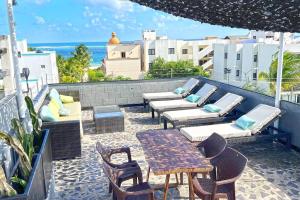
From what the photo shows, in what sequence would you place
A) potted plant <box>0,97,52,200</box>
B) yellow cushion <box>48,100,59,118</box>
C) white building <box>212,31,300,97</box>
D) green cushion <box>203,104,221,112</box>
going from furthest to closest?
white building <box>212,31,300,97</box> → green cushion <box>203,104,221,112</box> → yellow cushion <box>48,100,59,118</box> → potted plant <box>0,97,52,200</box>

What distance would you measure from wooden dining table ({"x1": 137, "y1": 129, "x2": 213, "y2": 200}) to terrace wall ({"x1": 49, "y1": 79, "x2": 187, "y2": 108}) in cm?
562

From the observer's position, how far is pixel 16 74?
425cm

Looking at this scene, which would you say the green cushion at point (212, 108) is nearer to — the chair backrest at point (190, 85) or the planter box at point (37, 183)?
the chair backrest at point (190, 85)

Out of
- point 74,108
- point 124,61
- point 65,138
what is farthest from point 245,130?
point 124,61

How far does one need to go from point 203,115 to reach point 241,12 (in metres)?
6.37

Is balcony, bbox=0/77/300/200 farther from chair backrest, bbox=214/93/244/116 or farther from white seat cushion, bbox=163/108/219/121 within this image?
white seat cushion, bbox=163/108/219/121

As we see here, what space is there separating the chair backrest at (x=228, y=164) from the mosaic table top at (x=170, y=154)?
27 cm

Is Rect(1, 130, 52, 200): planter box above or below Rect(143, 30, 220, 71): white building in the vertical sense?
below

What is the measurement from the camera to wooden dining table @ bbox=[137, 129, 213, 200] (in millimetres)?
3371

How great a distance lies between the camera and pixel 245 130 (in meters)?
5.89

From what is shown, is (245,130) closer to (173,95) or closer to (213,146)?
(213,146)

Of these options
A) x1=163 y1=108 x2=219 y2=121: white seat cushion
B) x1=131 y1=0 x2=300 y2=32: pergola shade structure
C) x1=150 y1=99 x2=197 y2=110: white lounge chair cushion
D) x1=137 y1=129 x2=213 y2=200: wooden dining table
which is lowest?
x1=163 y1=108 x2=219 y2=121: white seat cushion

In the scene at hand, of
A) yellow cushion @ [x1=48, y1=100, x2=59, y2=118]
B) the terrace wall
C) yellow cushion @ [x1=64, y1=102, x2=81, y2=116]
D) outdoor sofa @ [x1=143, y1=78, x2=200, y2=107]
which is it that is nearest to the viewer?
yellow cushion @ [x1=48, y1=100, x2=59, y2=118]

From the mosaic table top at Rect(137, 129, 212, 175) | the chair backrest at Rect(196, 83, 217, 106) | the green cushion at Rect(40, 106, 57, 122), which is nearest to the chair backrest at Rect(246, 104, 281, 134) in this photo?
the mosaic table top at Rect(137, 129, 212, 175)
